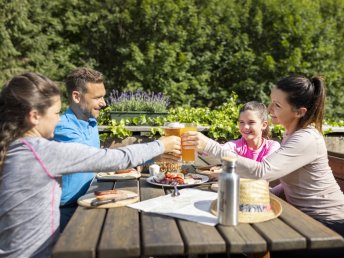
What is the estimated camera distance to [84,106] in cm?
312

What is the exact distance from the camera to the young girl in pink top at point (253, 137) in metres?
3.43

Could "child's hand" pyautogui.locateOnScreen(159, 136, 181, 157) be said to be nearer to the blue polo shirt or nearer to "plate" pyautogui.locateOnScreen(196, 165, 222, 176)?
"plate" pyautogui.locateOnScreen(196, 165, 222, 176)

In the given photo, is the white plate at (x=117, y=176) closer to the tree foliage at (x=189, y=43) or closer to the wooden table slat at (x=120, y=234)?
the wooden table slat at (x=120, y=234)

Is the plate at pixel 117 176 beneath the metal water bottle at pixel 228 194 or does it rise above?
beneath

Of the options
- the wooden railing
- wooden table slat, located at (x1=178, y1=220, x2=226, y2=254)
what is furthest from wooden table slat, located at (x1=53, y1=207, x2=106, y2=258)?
the wooden railing

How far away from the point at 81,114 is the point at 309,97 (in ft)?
5.41

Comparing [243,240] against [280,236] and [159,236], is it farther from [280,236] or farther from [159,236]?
[159,236]

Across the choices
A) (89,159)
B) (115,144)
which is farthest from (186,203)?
(115,144)

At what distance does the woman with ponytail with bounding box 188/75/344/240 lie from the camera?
2.29 meters

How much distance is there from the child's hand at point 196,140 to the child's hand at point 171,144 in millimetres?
93

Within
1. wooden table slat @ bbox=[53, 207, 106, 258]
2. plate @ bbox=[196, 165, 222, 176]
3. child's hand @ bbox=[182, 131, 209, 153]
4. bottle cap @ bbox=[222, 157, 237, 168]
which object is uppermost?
child's hand @ bbox=[182, 131, 209, 153]

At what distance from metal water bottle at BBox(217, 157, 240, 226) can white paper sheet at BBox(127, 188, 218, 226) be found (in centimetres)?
7

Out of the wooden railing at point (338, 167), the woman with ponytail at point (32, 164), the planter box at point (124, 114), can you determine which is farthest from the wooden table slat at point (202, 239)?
the planter box at point (124, 114)

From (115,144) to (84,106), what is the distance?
5.21ft
